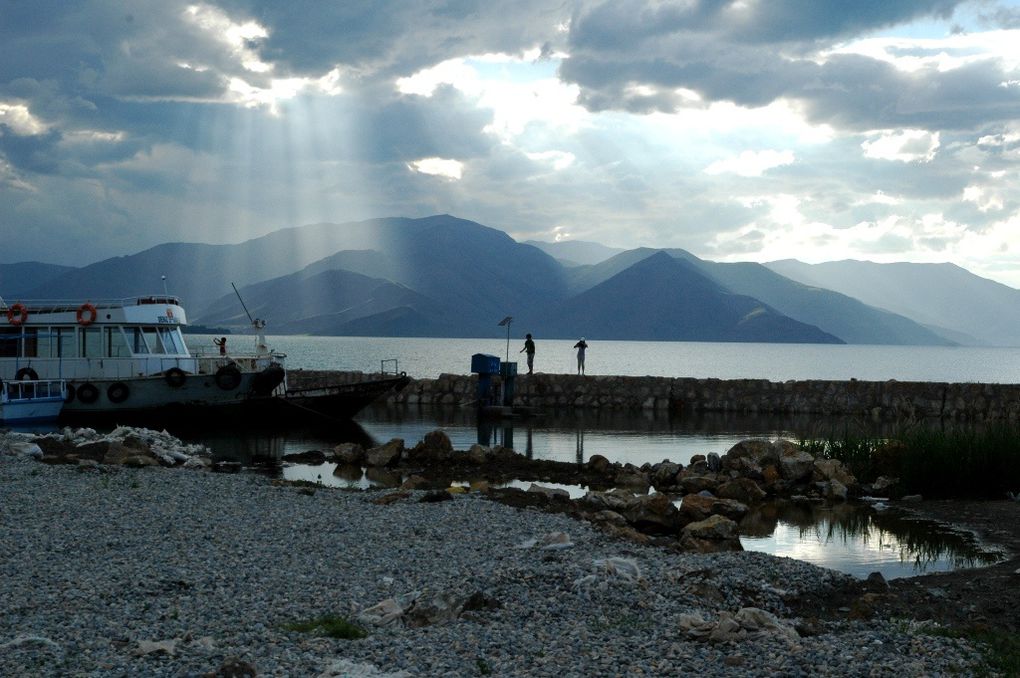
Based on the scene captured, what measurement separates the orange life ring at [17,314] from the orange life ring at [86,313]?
5.16ft

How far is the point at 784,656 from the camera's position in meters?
6.46

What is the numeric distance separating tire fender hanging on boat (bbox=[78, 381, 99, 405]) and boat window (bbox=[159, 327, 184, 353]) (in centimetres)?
233

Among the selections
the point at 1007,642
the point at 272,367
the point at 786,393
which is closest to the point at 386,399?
the point at 272,367

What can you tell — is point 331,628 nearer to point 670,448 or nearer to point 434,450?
point 434,450

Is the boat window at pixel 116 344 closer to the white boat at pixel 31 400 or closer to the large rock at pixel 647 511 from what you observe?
→ the white boat at pixel 31 400

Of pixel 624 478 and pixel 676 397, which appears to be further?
pixel 676 397

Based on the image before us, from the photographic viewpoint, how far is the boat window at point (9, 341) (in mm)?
27797

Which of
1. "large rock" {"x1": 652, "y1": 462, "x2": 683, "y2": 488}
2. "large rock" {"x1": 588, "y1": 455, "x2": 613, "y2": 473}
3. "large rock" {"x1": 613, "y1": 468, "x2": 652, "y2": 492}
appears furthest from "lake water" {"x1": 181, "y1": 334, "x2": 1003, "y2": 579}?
"large rock" {"x1": 588, "y1": 455, "x2": 613, "y2": 473}

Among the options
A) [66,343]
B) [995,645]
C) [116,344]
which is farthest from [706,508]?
[66,343]

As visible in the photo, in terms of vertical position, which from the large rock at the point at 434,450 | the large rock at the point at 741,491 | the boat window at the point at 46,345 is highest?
the boat window at the point at 46,345

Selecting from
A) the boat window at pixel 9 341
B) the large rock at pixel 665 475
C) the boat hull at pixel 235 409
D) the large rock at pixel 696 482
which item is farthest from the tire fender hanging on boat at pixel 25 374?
the large rock at pixel 696 482

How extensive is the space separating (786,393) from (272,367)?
1858 cm

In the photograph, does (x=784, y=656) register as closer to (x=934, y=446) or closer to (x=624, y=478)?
(x=624, y=478)

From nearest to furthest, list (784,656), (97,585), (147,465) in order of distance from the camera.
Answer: (784,656) < (97,585) < (147,465)
